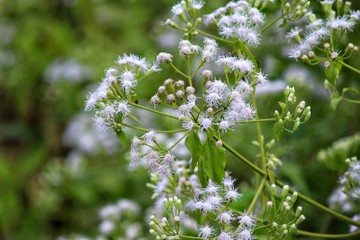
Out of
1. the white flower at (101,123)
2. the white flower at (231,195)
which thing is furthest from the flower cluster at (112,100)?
the white flower at (231,195)

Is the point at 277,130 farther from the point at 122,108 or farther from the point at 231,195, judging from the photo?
the point at 122,108

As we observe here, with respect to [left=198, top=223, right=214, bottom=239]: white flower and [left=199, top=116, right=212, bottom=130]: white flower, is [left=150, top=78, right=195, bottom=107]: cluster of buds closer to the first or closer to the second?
[left=199, top=116, right=212, bottom=130]: white flower

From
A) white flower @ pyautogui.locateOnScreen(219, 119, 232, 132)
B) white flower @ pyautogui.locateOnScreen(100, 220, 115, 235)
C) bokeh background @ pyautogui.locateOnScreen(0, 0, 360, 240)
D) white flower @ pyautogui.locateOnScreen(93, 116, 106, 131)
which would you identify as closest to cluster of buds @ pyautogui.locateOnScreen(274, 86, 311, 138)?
white flower @ pyautogui.locateOnScreen(219, 119, 232, 132)

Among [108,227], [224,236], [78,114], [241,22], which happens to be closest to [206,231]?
[224,236]

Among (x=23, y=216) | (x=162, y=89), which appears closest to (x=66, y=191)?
(x=23, y=216)

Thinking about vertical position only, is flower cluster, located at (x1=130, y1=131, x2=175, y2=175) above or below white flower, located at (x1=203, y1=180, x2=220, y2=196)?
above
